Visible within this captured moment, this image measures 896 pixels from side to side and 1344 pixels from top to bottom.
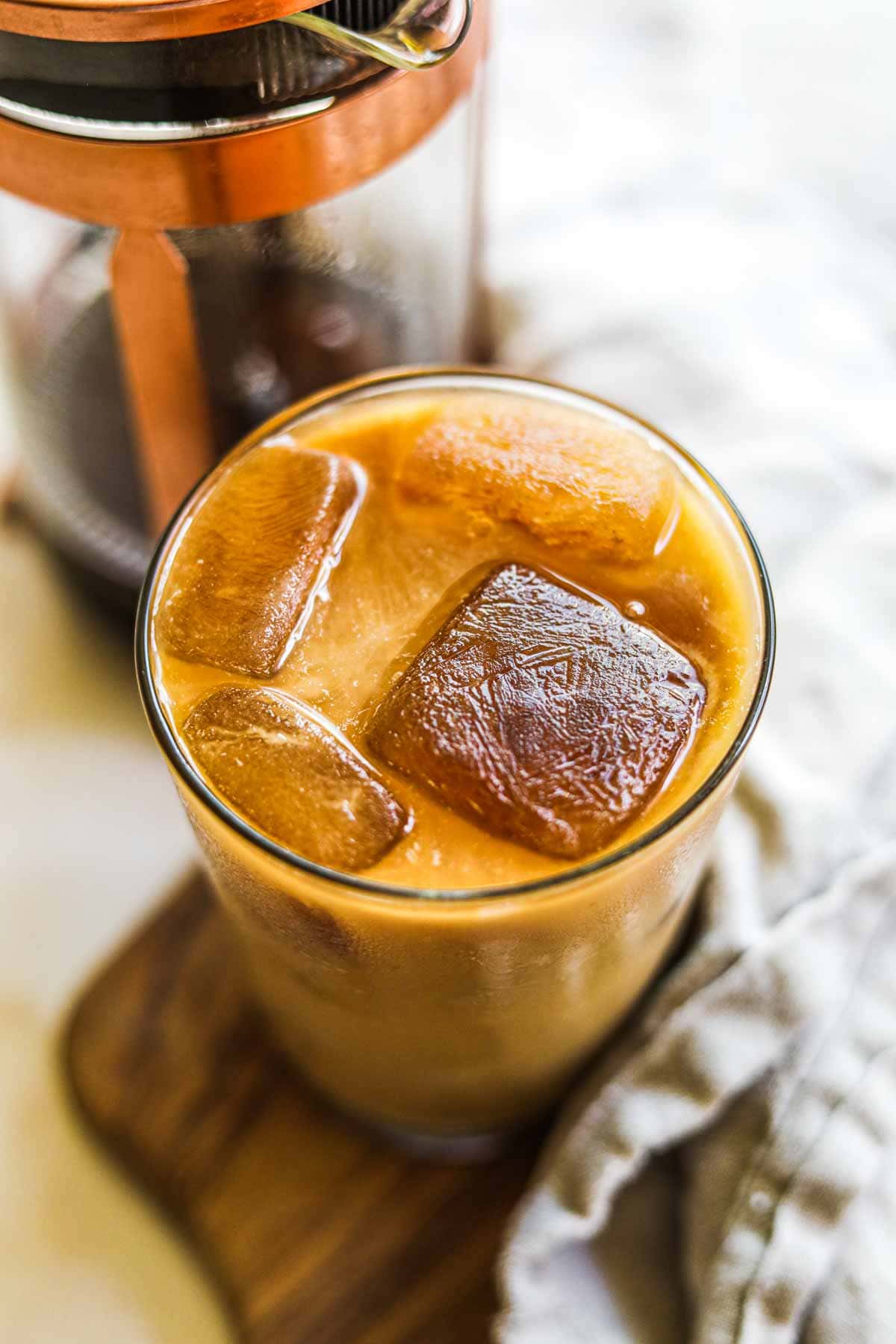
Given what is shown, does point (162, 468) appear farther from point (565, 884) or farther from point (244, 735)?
point (565, 884)

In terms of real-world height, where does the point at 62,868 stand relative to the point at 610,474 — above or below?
below

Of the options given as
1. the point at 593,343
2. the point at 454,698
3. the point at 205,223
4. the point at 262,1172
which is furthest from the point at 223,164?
the point at 262,1172

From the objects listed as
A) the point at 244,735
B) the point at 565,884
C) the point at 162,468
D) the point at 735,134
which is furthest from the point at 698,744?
the point at 735,134

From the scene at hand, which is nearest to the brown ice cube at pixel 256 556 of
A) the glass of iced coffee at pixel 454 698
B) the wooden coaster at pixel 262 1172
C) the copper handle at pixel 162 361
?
the glass of iced coffee at pixel 454 698

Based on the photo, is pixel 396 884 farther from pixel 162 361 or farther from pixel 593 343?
pixel 593 343

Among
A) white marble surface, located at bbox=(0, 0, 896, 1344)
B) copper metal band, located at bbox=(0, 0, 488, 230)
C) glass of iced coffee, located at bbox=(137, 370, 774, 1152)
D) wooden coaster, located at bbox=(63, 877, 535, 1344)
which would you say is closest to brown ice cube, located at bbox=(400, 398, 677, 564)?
glass of iced coffee, located at bbox=(137, 370, 774, 1152)

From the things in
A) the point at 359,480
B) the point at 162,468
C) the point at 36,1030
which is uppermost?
the point at 359,480

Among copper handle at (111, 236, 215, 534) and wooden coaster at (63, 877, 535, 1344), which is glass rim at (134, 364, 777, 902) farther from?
wooden coaster at (63, 877, 535, 1344)
